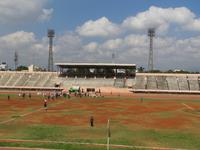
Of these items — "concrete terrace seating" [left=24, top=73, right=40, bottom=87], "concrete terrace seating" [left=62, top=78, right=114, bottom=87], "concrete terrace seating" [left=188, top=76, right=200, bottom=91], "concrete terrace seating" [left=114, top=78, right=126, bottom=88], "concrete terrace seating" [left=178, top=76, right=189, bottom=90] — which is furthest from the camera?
"concrete terrace seating" [left=24, top=73, right=40, bottom=87]

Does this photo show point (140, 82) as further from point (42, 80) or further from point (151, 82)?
point (42, 80)

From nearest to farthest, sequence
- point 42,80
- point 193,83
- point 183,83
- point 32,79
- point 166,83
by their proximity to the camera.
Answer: point 193,83 → point 166,83 → point 183,83 → point 42,80 → point 32,79

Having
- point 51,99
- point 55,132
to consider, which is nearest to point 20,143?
point 55,132

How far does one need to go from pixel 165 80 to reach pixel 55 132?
8648 cm

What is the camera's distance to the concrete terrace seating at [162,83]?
11138cm

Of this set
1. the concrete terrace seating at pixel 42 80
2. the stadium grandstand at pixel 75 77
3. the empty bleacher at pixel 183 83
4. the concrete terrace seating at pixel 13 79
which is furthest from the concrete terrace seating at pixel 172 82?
the concrete terrace seating at pixel 13 79

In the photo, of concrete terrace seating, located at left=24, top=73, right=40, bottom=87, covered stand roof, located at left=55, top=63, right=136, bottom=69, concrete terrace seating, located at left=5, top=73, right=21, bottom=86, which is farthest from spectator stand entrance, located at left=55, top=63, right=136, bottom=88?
concrete terrace seating, located at left=5, top=73, right=21, bottom=86

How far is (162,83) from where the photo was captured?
11469 cm

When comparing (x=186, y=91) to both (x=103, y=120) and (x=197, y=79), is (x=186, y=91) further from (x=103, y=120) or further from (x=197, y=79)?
(x=103, y=120)

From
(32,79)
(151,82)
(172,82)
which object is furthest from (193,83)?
(32,79)

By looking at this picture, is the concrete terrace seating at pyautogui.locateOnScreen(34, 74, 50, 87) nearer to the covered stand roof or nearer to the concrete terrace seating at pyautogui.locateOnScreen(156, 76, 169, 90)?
the covered stand roof

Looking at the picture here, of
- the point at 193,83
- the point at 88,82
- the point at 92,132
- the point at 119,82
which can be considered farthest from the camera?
the point at 88,82

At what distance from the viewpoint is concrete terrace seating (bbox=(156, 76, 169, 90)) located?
365 ft

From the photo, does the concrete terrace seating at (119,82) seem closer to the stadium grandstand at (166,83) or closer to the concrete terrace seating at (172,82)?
the stadium grandstand at (166,83)
